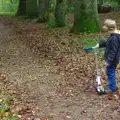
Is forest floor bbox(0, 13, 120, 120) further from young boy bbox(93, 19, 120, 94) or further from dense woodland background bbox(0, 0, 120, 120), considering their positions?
young boy bbox(93, 19, 120, 94)

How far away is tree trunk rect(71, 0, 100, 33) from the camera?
1748 centimetres

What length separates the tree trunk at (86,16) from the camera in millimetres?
17484

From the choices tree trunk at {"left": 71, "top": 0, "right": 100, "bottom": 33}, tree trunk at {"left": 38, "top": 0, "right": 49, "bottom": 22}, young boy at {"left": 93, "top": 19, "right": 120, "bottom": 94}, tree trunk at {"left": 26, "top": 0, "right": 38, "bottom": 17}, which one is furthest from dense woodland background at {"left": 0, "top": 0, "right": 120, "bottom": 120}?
tree trunk at {"left": 26, "top": 0, "right": 38, "bottom": 17}

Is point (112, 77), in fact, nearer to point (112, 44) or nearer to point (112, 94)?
point (112, 94)

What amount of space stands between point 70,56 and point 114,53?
5288mm

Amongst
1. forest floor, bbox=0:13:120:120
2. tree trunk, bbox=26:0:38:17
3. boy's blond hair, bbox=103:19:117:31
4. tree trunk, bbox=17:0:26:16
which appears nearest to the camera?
forest floor, bbox=0:13:120:120

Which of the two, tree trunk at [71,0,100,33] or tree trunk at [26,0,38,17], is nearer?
tree trunk at [71,0,100,33]

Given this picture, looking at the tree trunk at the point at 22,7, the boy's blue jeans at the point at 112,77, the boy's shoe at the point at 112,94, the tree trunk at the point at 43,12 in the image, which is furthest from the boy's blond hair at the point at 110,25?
the tree trunk at the point at 22,7

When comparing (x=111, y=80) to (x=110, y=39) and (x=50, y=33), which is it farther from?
(x=50, y=33)

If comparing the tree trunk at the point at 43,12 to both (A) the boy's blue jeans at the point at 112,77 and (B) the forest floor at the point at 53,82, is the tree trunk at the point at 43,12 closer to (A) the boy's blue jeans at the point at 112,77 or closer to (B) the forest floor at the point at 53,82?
(B) the forest floor at the point at 53,82

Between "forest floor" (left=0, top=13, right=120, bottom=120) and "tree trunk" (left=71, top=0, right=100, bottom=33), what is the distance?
27.1 inches

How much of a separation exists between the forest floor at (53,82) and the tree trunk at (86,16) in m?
0.69

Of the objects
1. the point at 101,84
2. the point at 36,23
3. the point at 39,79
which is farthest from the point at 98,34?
the point at 36,23

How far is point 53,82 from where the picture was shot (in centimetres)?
1047
